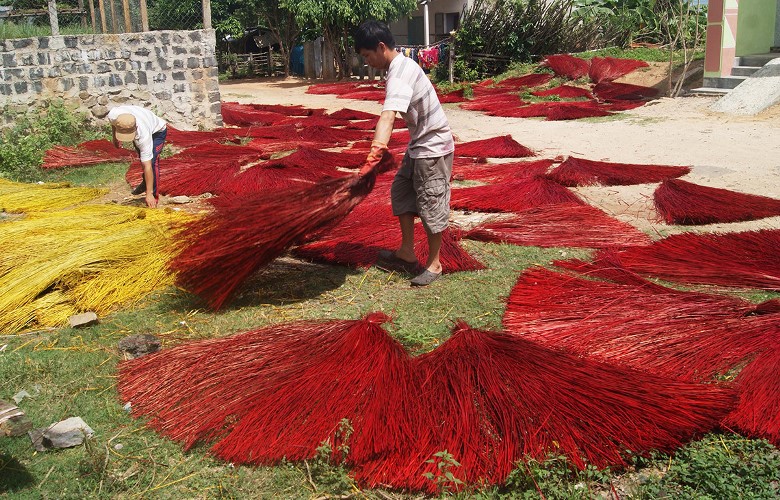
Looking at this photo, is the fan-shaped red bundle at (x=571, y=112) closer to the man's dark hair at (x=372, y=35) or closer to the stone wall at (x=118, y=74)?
the stone wall at (x=118, y=74)

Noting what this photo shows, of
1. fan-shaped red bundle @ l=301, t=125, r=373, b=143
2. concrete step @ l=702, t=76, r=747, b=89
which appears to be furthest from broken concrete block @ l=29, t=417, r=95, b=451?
concrete step @ l=702, t=76, r=747, b=89

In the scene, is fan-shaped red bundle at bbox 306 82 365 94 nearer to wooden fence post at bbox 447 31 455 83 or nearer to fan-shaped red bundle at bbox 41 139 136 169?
wooden fence post at bbox 447 31 455 83

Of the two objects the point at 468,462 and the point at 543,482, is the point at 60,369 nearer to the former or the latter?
the point at 468,462

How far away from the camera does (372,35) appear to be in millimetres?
4133

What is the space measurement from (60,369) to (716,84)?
12.7 metres

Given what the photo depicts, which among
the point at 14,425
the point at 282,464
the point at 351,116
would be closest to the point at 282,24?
the point at 351,116

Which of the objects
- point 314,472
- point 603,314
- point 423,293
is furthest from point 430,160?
point 314,472

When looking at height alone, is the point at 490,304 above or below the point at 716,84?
below

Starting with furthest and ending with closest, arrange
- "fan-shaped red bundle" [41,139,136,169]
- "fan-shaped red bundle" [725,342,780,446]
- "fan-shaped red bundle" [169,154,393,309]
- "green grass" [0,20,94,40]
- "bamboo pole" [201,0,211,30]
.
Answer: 1. "bamboo pole" [201,0,211,30]
2. "green grass" [0,20,94,40]
3. "fan-shaped red bundle" [41,139,136,169]
4. "fan-shaped red bundle" [169,154,393,309]
5. "fan-shaped red bundle" [725,342,780,446]

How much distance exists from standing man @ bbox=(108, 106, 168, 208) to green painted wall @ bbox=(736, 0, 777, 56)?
1135 centimetres

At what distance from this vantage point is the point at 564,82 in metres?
16.4

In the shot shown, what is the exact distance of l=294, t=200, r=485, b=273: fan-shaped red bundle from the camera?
476 centimetres

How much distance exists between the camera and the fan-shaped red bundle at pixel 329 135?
998cm

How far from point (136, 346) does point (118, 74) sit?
8.03 metres
